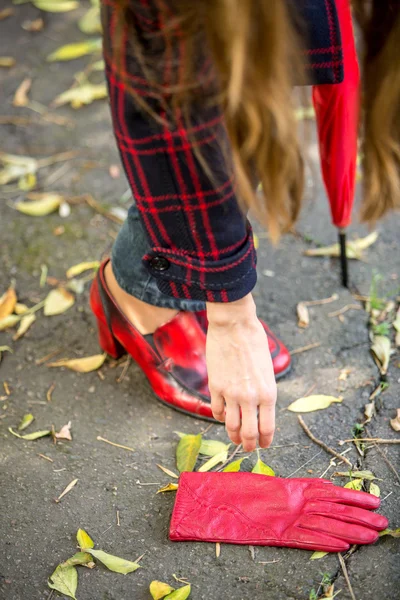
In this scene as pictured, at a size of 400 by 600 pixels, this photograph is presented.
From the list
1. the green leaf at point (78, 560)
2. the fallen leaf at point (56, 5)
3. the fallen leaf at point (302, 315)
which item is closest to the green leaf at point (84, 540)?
the green leaf at point (78, 560)

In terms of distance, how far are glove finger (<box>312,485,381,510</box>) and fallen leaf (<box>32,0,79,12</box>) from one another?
2.46 metres

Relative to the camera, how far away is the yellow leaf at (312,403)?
54.5 inches

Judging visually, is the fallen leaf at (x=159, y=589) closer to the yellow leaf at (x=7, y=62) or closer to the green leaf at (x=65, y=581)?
the green leaf at (x=65, y=581)

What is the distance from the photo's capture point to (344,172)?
1401 millimetres

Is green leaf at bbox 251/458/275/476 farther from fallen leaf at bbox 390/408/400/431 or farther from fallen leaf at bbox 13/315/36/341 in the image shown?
fallen leaf at bbox 13/315/36/341

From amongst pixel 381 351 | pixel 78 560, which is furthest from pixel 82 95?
pixel 78 560

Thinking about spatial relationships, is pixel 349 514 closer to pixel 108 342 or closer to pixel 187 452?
pixel 187 452

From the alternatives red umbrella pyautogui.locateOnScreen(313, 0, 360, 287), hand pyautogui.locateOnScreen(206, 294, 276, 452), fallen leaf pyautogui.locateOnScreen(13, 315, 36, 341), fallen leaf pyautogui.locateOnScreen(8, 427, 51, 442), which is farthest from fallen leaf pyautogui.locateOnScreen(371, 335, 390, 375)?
fallen leaf pyautogui.locateOnScreen(13, 315, 36, 341)

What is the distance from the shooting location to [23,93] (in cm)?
249

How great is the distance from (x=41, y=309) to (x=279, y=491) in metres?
0.82

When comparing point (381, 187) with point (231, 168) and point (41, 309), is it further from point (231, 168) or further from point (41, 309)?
point (41, 309)

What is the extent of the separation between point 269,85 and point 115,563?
32.4 inches

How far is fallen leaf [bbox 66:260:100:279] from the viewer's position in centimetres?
179

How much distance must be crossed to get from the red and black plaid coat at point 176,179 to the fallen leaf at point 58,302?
0.70 metres
